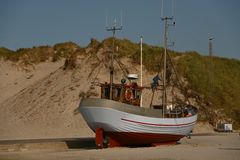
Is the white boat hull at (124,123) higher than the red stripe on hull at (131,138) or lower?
higher

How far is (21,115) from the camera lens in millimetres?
58562

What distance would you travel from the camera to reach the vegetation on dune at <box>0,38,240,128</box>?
63.8 metres

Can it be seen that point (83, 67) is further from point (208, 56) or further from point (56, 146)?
point (56, 146)

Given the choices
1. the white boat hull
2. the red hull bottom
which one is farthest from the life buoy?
the red hull bottom

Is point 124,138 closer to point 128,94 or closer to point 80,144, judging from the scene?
point 128,94

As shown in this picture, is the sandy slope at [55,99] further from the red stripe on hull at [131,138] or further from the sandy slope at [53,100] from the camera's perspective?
the red stripe on hull at [131,138]

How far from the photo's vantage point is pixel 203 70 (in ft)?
228

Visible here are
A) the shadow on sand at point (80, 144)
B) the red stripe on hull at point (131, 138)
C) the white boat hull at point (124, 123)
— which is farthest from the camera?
the shadow on sand at point (80, 144)

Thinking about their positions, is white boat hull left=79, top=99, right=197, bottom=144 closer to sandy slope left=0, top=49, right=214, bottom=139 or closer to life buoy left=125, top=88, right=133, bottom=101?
life buoy left=125, top=88, right=133, bottom=101

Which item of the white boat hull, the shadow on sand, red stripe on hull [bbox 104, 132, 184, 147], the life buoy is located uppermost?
the life buoy

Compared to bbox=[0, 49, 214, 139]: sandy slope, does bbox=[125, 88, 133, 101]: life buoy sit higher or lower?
higher

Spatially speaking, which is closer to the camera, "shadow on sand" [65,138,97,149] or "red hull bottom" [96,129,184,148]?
"red hull bottom" [96,129,184,148]

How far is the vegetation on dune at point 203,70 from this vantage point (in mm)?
63791

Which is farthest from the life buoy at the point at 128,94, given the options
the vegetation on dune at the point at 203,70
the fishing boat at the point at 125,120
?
the vegetation on dune at the point at 203,70
